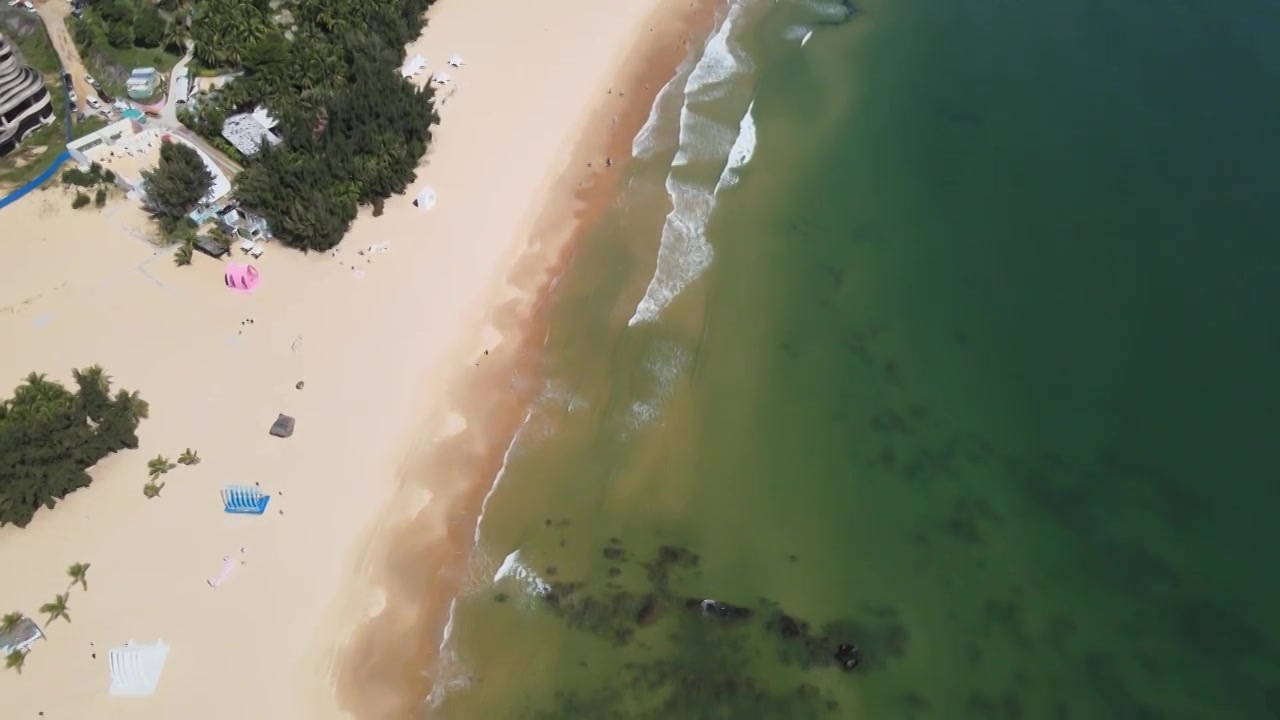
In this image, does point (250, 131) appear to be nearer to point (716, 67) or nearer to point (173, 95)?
point (173, 95)

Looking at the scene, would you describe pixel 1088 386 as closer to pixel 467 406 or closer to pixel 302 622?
pixel 467 406

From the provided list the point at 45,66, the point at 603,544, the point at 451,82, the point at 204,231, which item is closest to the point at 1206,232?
the point at 603,544

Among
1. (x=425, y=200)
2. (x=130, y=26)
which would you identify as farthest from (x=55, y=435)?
(x=130, y=26)

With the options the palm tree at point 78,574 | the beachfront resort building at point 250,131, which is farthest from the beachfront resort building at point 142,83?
the palm tree at point 78,574

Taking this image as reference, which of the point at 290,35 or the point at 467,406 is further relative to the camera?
the point at 290,35

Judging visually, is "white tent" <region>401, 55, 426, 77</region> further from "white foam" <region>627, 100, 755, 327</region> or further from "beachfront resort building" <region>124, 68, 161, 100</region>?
"white foam" <region>627, 100, 755, 327</region>

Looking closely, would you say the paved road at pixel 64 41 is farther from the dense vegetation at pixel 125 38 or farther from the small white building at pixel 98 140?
the small white building at pixel 98 140

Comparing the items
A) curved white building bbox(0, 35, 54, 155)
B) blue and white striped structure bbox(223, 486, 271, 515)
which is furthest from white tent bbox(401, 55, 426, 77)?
blue and white striped structure bbox(223, 486, 271, 515)
